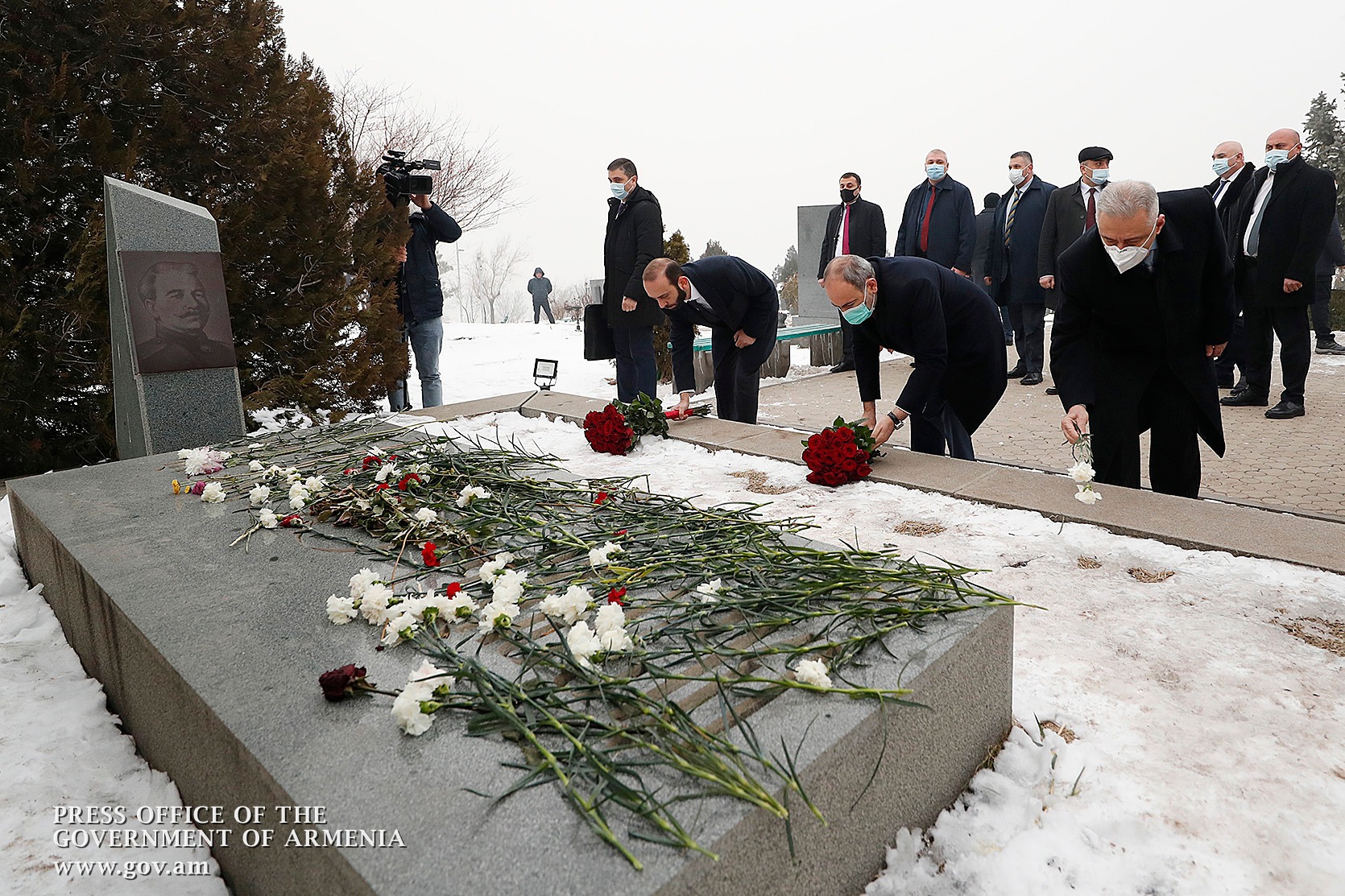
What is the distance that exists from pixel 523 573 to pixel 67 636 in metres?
1.95

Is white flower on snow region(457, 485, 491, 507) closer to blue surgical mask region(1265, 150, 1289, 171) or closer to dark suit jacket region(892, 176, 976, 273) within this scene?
blue surgical mask region(1265, 150, 1289, 171)

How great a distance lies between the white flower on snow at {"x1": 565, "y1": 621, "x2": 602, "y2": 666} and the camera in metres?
1.66

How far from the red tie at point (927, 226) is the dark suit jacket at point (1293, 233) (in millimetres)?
3179

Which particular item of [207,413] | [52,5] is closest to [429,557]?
[207,413]

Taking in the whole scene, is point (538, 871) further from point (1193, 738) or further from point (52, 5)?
point (52, 5)

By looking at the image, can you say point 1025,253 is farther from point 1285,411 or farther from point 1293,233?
point 1285,411

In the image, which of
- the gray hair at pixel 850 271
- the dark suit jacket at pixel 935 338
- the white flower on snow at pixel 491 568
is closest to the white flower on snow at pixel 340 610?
the white flower on snow at pixel 491 568

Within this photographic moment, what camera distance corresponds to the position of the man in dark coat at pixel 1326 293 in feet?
27.7

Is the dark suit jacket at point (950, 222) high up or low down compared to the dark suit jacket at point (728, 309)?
up

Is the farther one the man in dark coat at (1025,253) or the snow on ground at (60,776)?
the man in dark coat at (1025,253)

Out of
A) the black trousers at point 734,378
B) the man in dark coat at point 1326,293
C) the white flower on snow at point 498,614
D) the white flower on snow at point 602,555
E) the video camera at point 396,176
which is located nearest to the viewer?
the white flower on snow at point 498,614

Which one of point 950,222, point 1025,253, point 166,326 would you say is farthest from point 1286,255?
point 166,326

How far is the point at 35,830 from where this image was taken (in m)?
1.84

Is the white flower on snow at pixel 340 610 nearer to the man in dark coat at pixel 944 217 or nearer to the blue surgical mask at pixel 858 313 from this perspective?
the blue surgical mask at pixel 858 313
